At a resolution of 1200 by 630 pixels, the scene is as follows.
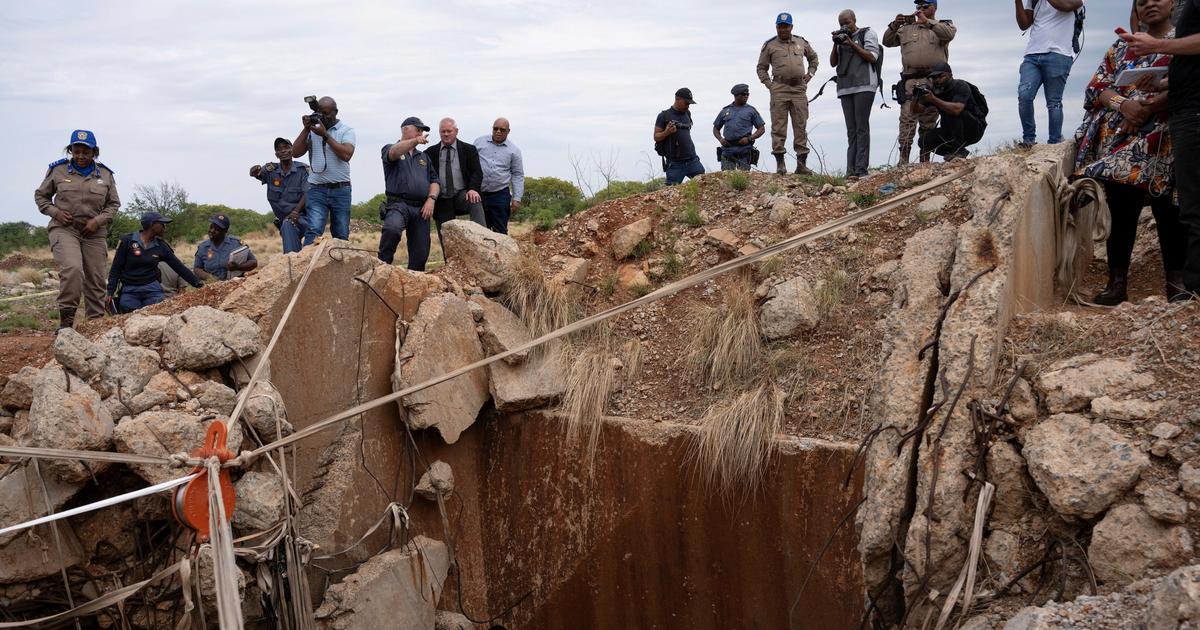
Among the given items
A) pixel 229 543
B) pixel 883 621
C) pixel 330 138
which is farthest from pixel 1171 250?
pixel 330 138

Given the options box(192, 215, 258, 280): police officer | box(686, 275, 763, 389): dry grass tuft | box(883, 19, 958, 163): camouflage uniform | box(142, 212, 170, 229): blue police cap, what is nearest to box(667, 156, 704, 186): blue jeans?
box(883, 19, 958, 163): camouflage uniform

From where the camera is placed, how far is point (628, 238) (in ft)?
23.9

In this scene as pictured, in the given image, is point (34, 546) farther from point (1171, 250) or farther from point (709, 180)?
point (1171, 250)

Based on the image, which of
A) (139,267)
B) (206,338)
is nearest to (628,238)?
(206,338)

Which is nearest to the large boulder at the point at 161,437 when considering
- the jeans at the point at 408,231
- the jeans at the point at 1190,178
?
the jeans at the point at 408,231

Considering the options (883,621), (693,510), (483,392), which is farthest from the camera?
(483,392)

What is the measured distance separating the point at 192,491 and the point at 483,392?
2.99 metres

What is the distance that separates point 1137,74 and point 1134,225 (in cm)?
89

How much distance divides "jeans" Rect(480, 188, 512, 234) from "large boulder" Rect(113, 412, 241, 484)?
389 centimetres

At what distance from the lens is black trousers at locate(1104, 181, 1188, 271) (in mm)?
4770

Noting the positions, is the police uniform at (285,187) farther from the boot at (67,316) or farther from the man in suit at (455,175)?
the boot at (67,316)

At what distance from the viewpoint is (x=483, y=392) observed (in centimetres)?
632

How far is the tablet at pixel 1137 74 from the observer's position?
453 centimetres

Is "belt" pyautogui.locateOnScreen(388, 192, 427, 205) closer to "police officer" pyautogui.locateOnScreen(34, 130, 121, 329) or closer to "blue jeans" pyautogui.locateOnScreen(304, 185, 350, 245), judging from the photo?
"blue jeans" pyautogui.locateOnScreen(304, 185, 350, 245)
